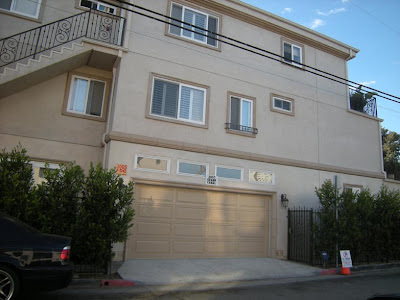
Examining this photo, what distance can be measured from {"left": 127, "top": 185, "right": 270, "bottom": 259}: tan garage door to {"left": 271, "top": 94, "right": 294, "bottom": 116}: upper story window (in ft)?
11.7

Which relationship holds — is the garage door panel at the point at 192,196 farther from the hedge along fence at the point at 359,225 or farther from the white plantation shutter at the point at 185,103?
the hedge along fence at the point at 359,225

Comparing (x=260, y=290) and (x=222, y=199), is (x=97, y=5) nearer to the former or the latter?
(x=222, y=199)

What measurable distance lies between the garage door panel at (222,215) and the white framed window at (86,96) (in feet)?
16.5

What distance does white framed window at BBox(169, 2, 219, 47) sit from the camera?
11656 millimetres

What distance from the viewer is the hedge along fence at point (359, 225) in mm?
10562

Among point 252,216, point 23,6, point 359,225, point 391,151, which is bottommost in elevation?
point 359,225

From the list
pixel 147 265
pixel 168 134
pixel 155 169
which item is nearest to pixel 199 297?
pixel 147 265

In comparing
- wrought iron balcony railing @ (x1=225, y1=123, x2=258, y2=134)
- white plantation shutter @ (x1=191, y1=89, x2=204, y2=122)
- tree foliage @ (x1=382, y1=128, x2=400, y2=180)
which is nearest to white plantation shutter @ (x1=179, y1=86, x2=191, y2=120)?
white plantation shutter @ (x1=191, y1=89, x2=204, y2=122)

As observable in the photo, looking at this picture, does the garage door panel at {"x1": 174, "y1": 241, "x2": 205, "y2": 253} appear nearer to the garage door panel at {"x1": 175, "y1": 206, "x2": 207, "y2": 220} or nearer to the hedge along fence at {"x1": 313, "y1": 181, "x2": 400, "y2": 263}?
the garage door panel at {"x1": 175, "y1": 206, "x2": 207, "y2": 220}

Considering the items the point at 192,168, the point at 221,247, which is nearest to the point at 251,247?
the point at 221,247

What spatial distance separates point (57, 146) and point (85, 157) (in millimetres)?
909

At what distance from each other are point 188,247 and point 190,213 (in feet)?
3.51

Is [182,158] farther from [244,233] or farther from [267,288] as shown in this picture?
[267,288]

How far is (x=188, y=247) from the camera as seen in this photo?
407 inches
